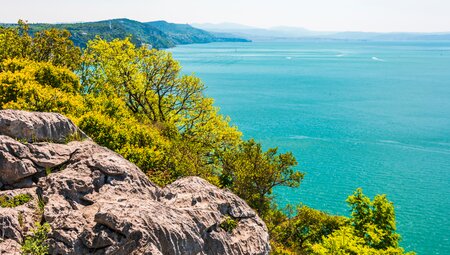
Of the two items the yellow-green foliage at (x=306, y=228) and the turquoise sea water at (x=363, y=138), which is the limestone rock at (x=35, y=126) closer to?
the yellow-green foliage at (x=306, y=228)

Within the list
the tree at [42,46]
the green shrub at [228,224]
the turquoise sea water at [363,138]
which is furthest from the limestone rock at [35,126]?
the turquoise sea water at [363,138]

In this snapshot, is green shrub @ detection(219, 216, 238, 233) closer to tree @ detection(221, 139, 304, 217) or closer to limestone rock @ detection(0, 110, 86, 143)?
limestone rock @ detection(0, 110, 86, 143)

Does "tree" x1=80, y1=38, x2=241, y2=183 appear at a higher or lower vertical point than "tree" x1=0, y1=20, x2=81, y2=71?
lower

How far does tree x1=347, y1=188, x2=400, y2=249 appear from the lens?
111 ft

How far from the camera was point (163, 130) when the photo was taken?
37.5m

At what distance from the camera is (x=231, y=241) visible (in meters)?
19.1

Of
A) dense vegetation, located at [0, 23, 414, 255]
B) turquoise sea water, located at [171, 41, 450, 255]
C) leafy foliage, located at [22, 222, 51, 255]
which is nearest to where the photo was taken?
leafy foliage, located at [22, 222, 51, 255]

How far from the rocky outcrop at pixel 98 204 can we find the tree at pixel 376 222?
57.0ft

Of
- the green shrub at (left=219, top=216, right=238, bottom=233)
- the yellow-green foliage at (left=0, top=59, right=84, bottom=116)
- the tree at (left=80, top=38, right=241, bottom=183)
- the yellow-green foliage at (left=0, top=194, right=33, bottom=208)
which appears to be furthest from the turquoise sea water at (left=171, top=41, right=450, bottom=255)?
the yellow-green foliage at (left=0, top=194, right=33, bottom=208)

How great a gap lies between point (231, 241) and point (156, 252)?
5098 millimetres

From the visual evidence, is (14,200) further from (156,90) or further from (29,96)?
(156,90)

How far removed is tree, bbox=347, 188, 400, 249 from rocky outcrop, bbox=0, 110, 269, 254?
1739 cm

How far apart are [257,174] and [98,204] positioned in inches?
747

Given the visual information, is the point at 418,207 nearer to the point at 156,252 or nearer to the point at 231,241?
the point at 231,241
